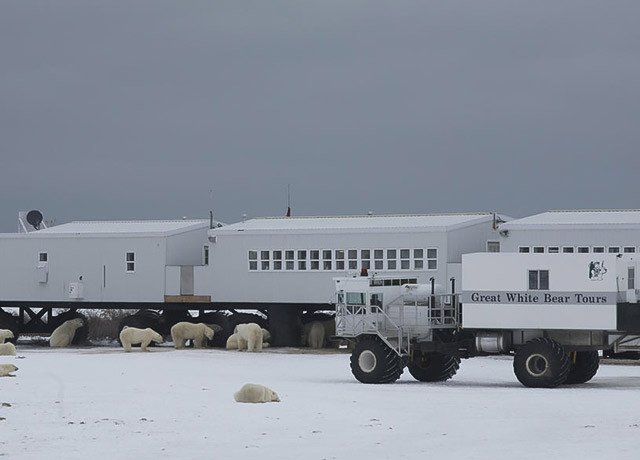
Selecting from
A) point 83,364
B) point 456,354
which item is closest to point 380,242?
point 83,364

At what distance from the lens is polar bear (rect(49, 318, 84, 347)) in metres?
53.3

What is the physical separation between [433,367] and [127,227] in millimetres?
25286

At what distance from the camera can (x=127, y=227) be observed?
5422cm

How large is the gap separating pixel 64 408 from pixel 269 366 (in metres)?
15.1

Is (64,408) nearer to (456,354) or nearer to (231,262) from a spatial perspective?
(456,354)

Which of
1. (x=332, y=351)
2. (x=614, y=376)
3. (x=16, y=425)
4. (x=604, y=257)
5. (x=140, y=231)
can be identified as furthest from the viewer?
(x=140, y=231)

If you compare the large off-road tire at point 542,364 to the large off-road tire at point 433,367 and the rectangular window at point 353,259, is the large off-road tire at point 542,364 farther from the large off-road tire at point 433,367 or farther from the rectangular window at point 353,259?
the rectangular window at point 353,259

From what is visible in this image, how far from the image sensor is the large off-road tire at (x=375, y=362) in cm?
3025

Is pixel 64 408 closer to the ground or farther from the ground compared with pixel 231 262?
closer to the ground

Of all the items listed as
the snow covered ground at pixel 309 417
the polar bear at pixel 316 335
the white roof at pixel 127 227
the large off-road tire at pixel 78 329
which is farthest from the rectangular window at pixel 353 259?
the snow covered ground at pixel 309 417

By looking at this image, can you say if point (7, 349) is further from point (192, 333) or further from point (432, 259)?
point (432, 259)

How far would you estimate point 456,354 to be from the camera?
98.4 feet

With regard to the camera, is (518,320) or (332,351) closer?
(518,320)

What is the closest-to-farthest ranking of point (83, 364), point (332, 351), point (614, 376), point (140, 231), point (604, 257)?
1. point (604, 257)
2. point (614, 376)
3. point (83, 364)
4. point (332, 351)
5. point (140, 231)
